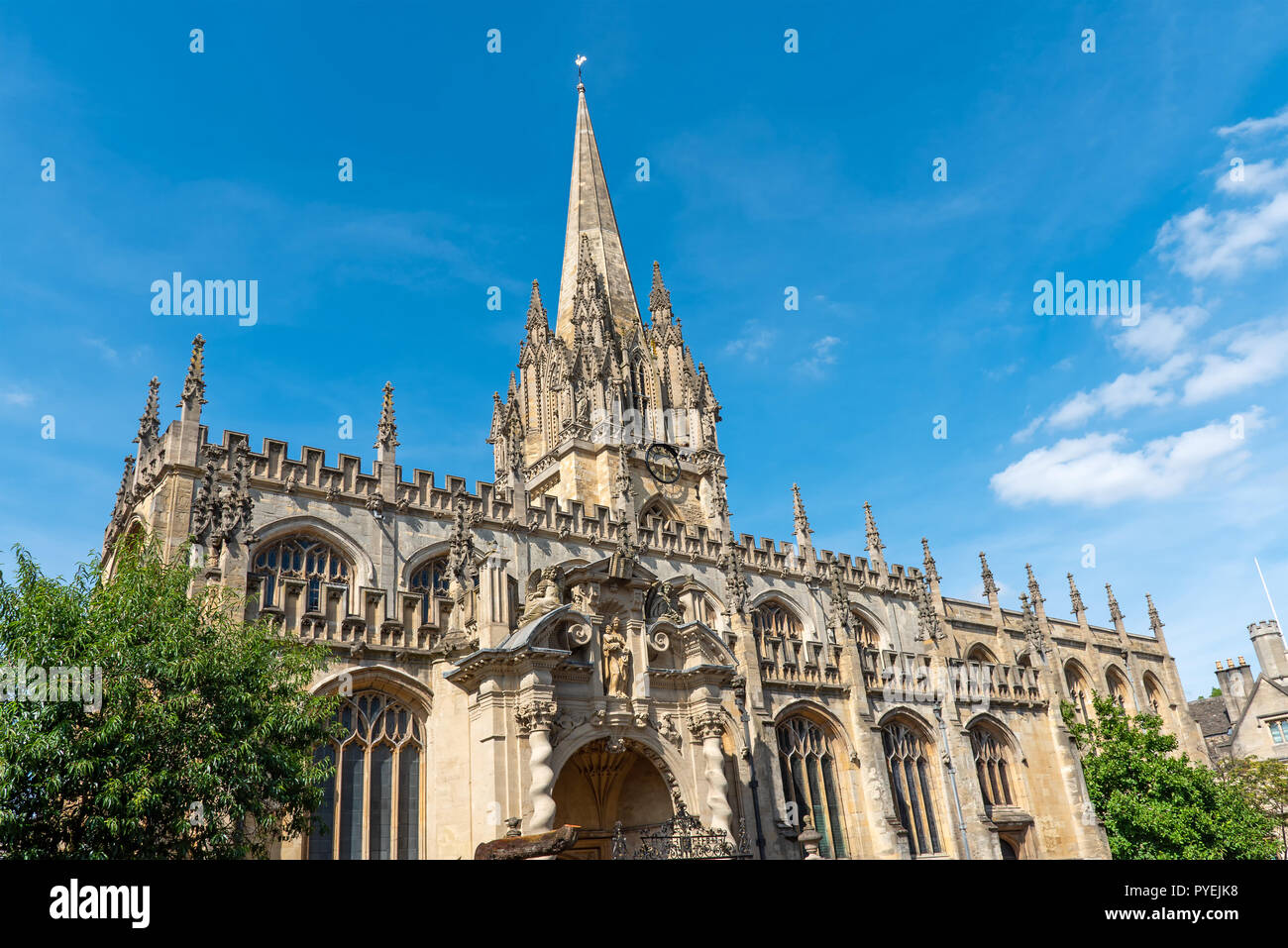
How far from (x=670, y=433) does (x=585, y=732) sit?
85.2 ft

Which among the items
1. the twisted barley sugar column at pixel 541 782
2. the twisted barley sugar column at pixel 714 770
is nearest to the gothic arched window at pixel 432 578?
the twisted barley sugar column at pixel 714 770

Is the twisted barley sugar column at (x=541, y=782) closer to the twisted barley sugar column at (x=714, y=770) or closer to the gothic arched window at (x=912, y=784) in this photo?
the twisted barley sugar column at (x=714, y=770)

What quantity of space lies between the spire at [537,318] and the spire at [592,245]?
3.92 feet

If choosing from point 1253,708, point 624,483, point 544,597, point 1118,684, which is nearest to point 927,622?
point 624,483

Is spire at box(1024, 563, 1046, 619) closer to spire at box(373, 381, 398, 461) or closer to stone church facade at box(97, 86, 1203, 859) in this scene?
stone church facade at box(97, 86, 1203, 859)

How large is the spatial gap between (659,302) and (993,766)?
89.7 feet

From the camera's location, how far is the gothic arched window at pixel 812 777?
94.1ft

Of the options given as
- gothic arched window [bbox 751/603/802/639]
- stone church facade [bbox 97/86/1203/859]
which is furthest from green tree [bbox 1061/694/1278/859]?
gothic arched window [bbox 751/603/802/639]

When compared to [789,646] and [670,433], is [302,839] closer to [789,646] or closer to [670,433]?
[789,646]

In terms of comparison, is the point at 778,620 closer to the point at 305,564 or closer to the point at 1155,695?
the point at 305,564

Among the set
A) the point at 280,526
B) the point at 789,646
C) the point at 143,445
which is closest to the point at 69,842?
the point at 280,526

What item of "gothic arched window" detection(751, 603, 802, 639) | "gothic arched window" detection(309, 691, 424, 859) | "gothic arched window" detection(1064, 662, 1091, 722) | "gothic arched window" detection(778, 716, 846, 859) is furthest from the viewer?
"gothic arched window" detection(1064, 662, 1091, 722)

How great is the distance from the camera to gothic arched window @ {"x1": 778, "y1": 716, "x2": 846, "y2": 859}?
28.7m

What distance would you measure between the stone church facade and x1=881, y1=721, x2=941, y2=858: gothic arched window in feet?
0.33
